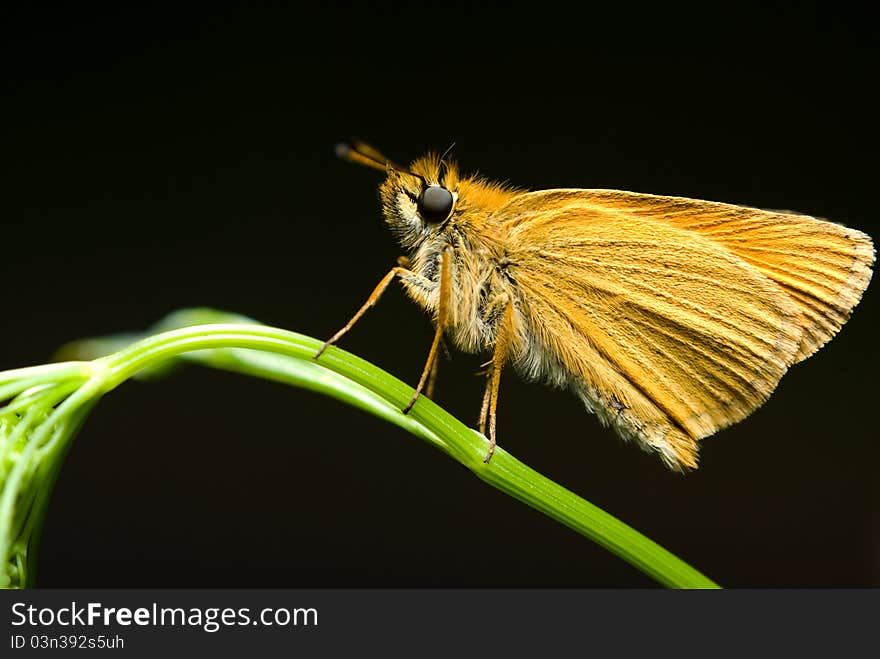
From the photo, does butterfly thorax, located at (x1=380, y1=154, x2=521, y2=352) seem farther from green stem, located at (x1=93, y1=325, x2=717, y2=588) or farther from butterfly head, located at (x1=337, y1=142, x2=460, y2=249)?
green stem, located at (x1=93, y1=325, x2=717, y2=588)

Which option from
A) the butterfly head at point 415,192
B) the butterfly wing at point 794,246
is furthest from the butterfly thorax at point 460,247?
the butterfly wing at point 794,246

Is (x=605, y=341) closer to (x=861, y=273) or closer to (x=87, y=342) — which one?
(x=861, y=273)

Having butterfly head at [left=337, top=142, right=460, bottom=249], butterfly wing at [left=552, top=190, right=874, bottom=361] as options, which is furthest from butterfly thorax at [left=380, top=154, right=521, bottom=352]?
butterfly wing at [left=552, top=190, right=874, bottom=361]

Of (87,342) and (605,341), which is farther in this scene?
(605,341)

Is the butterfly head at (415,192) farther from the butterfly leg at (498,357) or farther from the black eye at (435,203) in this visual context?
the butterfly leg at (498,357)

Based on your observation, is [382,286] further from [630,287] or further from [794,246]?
[794,246]

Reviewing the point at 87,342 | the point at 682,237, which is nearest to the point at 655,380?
the point at 682,237
